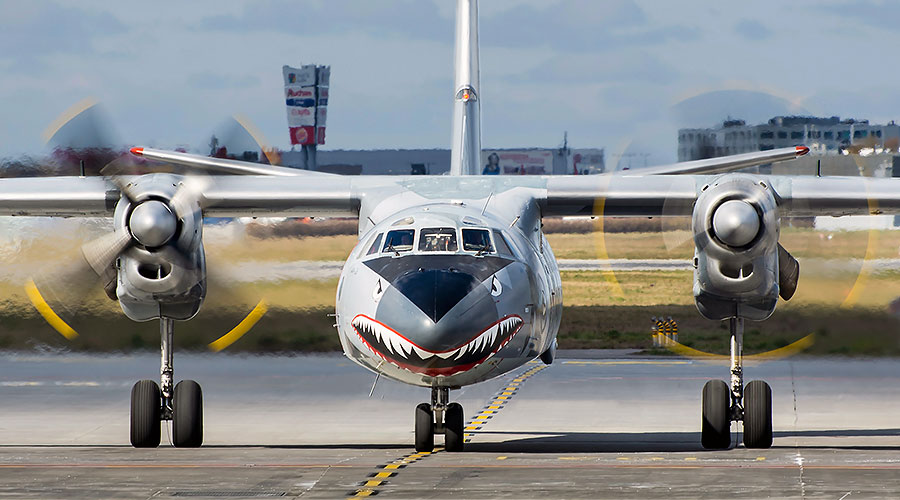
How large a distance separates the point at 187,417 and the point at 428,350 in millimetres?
5156

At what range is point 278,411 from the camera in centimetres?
2325

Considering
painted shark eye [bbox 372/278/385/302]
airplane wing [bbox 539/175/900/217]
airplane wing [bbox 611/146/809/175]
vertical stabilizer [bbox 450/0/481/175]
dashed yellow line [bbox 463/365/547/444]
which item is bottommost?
dashed yellow line [bbox 463/365/547/444]

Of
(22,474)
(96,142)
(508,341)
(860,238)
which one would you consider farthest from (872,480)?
(860,238)

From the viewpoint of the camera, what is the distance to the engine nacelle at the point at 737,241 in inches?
685

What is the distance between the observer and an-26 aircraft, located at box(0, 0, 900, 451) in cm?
1566

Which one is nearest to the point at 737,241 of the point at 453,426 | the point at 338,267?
the point at 453,426

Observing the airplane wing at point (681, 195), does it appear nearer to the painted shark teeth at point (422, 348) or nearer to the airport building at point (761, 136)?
the airport building at point (761, 136)

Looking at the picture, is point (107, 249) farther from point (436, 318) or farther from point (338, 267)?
point (338, 267)

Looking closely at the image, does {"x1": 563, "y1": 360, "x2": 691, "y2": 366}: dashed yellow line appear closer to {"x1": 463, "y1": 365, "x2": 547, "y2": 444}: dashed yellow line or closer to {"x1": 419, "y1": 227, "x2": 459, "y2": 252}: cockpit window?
{"x1": 463, "y1": 365, "x2": 547, "y2": 444}: dashed yellow line

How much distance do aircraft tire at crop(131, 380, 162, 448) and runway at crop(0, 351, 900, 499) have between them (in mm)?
350

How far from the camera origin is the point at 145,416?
62.5 feet

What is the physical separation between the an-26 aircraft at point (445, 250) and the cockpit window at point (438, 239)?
22 millimetres

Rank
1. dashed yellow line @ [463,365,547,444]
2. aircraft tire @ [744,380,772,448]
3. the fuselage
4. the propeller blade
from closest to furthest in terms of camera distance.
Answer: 1. the fuselage
2. the propeller blade
3. aircraft tire @ [744,380,772,448]
4. dashed yellow line @ [463,365,547,444]

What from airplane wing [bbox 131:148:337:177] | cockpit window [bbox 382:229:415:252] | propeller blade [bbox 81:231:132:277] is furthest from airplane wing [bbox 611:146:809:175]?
propeller blade [bbox 81:231:132:277]
